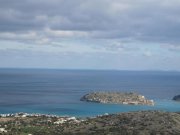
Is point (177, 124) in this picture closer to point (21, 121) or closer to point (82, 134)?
point (82, 134)

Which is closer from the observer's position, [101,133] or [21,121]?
[101,133]

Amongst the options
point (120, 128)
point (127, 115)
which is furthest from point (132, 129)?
point (127, 115)

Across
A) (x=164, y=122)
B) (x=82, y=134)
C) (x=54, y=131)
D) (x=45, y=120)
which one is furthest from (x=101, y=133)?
(x=45, y=120)

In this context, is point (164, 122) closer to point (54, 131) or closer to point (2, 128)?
point (54, 131)

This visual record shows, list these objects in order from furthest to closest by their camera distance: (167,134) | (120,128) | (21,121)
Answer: (21,121)
(120,128)
(167,134)

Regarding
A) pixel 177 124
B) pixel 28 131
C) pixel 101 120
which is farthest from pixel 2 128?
pixel 177 124

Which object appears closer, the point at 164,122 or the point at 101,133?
the point at 101,133

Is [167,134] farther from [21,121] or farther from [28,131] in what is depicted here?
[21,121]

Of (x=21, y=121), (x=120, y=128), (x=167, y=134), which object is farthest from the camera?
(x=21, y=121)
